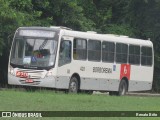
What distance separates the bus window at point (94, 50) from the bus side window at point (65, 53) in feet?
6.30

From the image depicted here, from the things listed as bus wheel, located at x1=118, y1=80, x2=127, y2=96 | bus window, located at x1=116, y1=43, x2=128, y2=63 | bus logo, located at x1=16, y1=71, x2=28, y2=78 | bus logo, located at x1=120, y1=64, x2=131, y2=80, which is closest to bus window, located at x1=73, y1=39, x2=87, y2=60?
bus logo, located at x1=16, y1=71, x2=28, y2=78

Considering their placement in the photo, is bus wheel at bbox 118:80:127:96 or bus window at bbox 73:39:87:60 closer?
bus window at bbox 73:39:87:60

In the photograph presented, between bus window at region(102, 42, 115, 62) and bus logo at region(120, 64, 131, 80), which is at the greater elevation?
bus window at region(102, 42, 115, 62)

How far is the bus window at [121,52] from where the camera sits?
104ft

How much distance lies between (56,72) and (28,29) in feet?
8.79

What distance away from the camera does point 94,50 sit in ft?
98.0

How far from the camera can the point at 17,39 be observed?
93.0 feet

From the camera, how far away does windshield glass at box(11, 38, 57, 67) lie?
27016 mm

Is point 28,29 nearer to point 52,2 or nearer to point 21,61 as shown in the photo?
point 21,61

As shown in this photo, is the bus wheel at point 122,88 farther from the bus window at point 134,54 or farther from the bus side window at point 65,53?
the bus side window at point 65,53

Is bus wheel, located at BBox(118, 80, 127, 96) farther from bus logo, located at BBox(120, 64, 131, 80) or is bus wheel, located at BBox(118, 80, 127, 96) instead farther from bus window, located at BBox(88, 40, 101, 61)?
bus window, located at BBox(88, 40, 101, 61)

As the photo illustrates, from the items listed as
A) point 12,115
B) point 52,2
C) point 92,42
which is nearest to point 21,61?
point 92,42

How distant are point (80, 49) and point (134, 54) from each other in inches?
215

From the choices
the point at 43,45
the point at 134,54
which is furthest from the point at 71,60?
the point at 134,54
